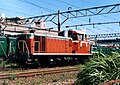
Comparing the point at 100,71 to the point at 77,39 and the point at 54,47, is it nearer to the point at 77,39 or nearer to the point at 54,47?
the point at 54,47

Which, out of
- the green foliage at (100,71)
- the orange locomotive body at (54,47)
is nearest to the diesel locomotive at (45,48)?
the orange locomotive body at (54,47)

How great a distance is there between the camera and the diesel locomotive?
20.8 m

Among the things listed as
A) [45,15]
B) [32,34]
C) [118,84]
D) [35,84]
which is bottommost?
[35,84]

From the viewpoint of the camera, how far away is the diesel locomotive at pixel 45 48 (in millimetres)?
20828

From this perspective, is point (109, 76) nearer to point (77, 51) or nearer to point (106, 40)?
point (77, 51)

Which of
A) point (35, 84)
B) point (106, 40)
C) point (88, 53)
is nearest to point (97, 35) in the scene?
point (106, 40)

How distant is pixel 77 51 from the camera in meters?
25.1

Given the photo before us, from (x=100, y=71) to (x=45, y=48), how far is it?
50.8ft

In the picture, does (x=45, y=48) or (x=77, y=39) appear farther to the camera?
(x=77, y=39)

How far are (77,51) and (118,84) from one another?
19386mm

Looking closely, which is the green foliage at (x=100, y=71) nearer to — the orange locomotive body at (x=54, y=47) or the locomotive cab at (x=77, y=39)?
the orange locomotive body at (x=54, y=47)

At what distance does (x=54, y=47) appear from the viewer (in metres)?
22.8

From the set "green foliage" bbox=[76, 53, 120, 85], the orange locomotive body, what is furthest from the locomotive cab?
"green foliage" bbox=[76, 53, 120, 85]

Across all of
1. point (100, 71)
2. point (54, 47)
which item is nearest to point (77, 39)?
point (54, 47)
